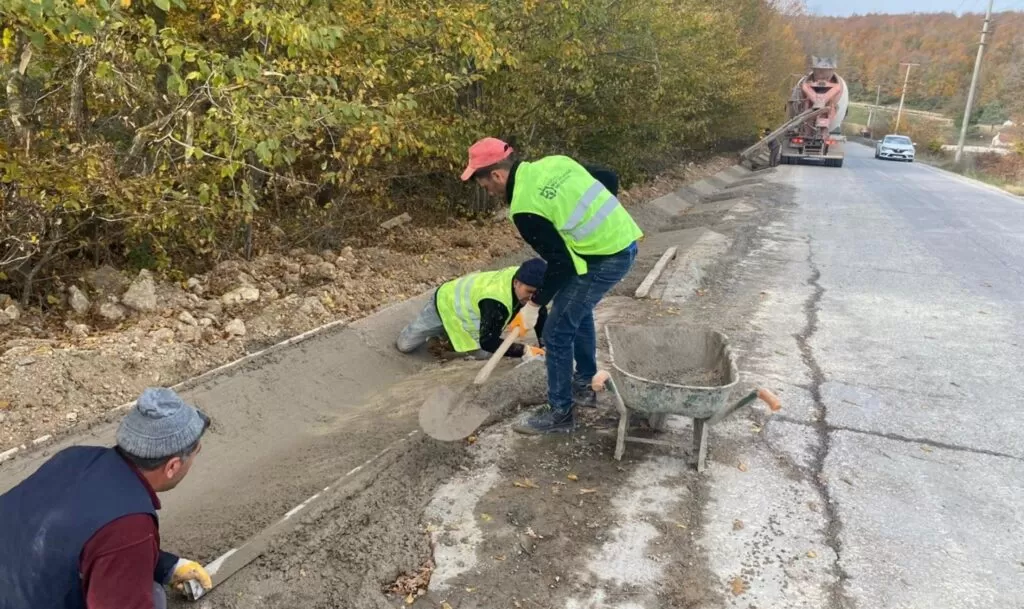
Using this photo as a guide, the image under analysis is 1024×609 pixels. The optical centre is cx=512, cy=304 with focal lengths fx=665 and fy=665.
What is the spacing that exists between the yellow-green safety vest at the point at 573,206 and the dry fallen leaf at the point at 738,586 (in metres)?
1.62

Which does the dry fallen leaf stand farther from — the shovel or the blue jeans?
the shovel

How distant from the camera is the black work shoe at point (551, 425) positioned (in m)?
3.85

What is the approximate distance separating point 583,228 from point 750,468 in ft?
5.14

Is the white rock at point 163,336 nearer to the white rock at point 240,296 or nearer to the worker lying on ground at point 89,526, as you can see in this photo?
the white rock at point 240,296

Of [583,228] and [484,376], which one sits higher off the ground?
[583,228]

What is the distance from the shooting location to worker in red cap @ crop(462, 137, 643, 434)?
3363mm

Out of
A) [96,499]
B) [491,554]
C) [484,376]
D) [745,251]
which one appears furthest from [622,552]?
[745,251]

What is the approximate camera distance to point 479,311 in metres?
4.72

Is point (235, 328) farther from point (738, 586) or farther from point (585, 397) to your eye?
point (738, 586)

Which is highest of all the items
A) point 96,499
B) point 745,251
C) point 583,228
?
point 583,228

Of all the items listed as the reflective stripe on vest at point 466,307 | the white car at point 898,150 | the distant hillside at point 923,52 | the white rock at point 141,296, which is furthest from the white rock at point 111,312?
the distant hillside at point 923,52

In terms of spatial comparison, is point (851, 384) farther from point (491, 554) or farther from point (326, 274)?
point (326, 274)

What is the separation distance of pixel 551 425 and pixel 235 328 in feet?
8.10

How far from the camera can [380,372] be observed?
511 centimetres
